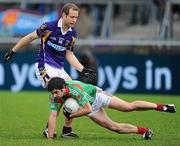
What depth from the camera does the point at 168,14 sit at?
26.4m

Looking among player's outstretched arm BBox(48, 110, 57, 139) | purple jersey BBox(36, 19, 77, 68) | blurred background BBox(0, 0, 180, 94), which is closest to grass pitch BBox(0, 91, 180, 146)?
player's outstretched arm BBox(48, 110, 57, 139)

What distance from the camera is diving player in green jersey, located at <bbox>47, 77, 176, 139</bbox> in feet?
37.8

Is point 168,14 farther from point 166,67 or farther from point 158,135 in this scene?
point 158,135

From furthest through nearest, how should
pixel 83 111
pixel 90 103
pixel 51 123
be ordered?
pixel 51 123 → pixel 90 103 → pixel 83 111

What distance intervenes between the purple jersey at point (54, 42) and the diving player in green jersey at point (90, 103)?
1138 mm

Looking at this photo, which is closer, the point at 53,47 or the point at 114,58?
the point at 53,47

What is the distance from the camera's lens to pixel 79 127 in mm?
14391

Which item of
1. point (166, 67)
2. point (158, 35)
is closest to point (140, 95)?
point (166, 67)

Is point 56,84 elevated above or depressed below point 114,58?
below

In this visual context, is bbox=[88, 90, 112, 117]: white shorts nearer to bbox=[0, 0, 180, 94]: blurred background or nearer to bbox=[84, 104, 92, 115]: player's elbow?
bbox=[84, 104, 92, 115]: player's elbow

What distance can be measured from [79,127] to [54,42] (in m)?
2.14

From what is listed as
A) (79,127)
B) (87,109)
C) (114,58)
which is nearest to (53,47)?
(87,109)

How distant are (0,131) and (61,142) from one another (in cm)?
210

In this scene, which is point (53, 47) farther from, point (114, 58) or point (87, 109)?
point (114, 58)
